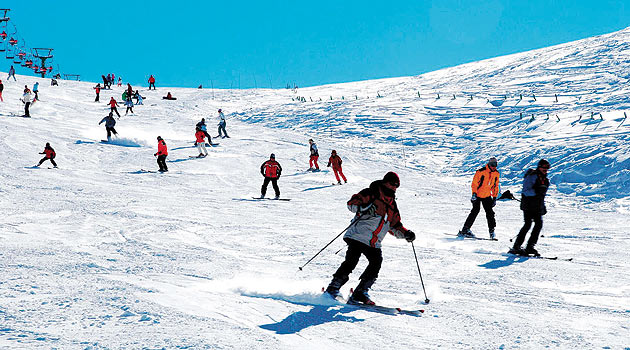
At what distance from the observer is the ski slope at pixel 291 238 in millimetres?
4547

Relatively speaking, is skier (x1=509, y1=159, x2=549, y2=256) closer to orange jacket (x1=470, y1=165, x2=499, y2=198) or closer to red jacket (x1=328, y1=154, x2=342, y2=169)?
orange jacket (x1=470, y1=165, x2=499, y2=198)

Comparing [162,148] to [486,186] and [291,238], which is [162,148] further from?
[486,186]

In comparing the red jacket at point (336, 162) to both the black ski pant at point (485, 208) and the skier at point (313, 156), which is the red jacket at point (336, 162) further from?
the black ski pant at point (485, 208)

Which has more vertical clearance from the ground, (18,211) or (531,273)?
(18,211)

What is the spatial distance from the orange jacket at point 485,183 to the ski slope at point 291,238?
93 centimetres

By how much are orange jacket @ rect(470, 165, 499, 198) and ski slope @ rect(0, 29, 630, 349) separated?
93 cm

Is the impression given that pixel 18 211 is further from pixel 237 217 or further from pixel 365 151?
pixel 365 151

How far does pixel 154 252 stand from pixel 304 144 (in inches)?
796

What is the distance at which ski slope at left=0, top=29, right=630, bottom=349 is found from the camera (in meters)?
4.55

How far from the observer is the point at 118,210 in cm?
1112

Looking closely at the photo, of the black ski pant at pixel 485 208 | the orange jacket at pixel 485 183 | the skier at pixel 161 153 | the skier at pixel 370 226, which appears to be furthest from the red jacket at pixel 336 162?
the skier at pixel 370 226

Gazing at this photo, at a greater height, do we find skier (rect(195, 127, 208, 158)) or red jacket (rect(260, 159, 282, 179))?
skier (rect(195, 127, 208, 158))

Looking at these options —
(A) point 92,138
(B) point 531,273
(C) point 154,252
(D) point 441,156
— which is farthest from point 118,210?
(D) point 441,156

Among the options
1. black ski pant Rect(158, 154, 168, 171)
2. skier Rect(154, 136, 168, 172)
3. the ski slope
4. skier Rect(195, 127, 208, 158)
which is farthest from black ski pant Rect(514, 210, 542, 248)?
skier Rect(195, 127, 208, 158)
